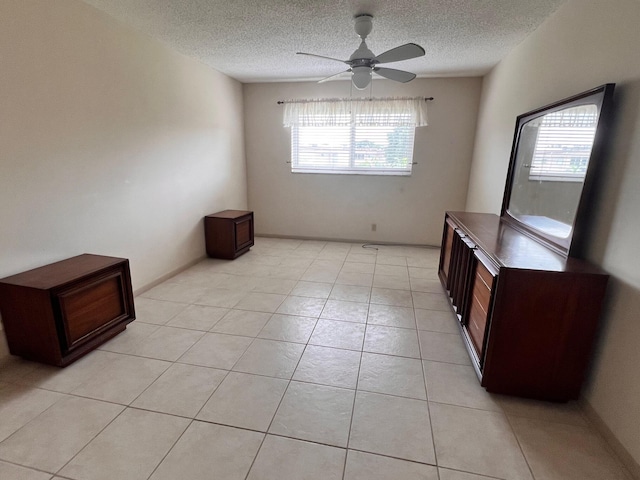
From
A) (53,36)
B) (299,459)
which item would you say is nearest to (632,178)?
(299,459)

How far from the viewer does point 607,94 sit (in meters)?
1.63

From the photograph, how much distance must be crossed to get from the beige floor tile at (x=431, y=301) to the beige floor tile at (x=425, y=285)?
0.32 ft

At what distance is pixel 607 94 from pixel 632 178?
1.54 feet

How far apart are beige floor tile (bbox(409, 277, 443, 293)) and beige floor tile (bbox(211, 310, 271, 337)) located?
1.59m

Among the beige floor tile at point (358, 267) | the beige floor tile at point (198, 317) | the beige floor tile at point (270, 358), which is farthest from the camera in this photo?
the beige floor tile at point (358, 267)

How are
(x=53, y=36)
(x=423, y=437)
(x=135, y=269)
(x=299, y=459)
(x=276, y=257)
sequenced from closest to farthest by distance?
(x=299, y=459) < (x=423, y=437) < (x=53, y=36) < (x=135, y=269) < (x=276, y=257)

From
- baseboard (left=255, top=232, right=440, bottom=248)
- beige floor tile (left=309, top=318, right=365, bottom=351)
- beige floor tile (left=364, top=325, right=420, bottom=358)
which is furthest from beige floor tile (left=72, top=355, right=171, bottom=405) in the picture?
baseboard (left=255, top=232, right=440, bottom=248)

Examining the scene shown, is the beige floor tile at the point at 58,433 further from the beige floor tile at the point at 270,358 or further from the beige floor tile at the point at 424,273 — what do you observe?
the beige floor tile at the point at 424,273

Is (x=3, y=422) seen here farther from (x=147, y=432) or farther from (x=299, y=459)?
(x=299, y=459)

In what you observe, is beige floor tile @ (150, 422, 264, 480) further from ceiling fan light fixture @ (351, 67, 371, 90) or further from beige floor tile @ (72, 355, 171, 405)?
ceiling fan light fixture @ (351, 67, 371, 90)

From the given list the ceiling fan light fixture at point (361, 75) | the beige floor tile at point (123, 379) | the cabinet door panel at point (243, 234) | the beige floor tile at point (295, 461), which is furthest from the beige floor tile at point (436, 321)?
the cabinet door panel at point (243, 234)

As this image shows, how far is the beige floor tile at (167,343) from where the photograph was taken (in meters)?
Result: 2.18

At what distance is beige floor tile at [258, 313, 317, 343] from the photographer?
2404 mm

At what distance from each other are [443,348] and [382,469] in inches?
43.8
